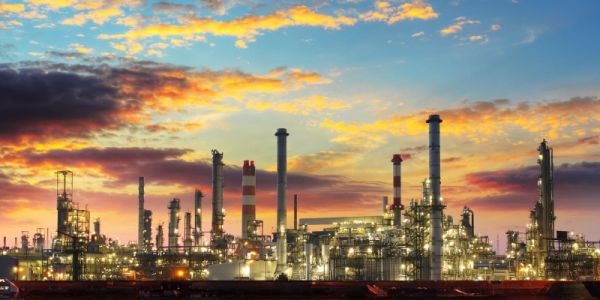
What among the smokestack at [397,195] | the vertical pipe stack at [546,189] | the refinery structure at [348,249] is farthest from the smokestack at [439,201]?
the smokestack at [397,195]

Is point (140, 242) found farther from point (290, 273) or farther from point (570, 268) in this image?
point (570, 268)

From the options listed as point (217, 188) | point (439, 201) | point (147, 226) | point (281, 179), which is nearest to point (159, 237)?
point (147, 226)

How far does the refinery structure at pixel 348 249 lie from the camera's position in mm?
80938

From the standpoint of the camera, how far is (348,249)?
88000 mm

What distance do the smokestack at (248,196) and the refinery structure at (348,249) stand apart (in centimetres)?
16

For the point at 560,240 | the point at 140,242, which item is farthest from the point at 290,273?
the point at 140,242

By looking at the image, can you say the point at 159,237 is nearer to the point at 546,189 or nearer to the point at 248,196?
the point at 248,196

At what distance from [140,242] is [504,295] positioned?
4125 inches

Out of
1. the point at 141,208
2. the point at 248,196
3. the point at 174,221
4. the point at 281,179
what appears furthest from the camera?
the point at 141,208

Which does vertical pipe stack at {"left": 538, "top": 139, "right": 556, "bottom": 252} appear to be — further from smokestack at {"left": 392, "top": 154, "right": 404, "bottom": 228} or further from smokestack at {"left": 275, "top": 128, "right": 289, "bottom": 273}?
smokestack at {"left": 275, "top": 128, "right": 289, "bottom": 273}

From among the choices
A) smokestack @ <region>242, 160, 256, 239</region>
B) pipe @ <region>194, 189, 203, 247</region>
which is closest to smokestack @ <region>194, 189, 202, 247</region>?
pipe @ <region>194, 189, 203, 247</region>

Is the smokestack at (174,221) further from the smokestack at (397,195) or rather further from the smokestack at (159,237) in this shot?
the smokestack at (397,195)

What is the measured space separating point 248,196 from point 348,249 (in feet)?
88.7

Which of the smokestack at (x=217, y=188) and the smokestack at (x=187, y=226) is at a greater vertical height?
the smokestack at (x=217, y=188)
